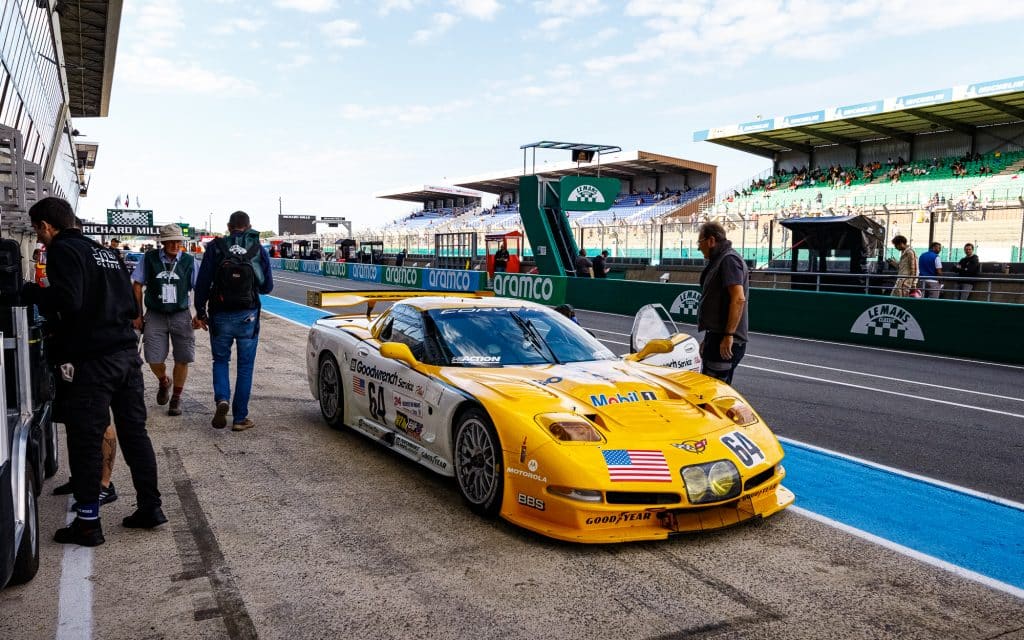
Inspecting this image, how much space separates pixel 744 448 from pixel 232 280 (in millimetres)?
4328

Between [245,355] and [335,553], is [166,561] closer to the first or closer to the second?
[335,553]

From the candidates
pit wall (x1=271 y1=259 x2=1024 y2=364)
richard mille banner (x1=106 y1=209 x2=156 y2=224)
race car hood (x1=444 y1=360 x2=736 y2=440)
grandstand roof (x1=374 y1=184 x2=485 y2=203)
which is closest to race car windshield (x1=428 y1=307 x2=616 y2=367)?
race car hood (x1=444 y1=360 x2=736 y2=440)

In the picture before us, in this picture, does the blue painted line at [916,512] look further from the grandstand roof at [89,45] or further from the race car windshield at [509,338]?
the grandstand roof at [89,45]

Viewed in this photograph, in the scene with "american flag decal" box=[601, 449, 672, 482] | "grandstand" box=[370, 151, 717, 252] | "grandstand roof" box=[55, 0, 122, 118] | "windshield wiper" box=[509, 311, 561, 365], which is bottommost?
"american flag decal" box=[601, 449, 672, 482]

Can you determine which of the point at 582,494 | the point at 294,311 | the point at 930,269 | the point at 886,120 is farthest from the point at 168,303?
the point at 886,120

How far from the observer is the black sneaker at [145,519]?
428 centimetres

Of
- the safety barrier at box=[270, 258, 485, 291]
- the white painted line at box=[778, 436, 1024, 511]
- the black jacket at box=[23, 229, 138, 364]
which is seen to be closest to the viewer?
the black jacket at box=[23, 229, 138, 364]

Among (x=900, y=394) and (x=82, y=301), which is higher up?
(x=82, y=301)

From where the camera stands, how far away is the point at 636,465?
4.02 meters

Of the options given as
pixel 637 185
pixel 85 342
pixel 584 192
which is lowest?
pixel 85 342

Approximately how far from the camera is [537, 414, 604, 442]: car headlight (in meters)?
4.13

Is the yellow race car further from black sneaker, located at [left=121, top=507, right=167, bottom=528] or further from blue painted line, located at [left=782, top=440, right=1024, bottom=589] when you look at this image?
black sneaker, located at [left=121, top=507, right=167, bottom=528]

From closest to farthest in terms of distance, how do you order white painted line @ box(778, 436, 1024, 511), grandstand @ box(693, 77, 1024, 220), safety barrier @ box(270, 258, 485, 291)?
1. white painted line @ box(778, 436, 1024, 511)
2. safety barrier @ box(270, 258, 485, 291)
3. grandstand @ box(693, 77, 1024, 220)

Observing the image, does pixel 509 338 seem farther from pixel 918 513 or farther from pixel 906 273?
pixel 906 273
